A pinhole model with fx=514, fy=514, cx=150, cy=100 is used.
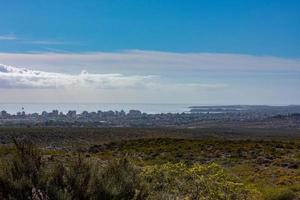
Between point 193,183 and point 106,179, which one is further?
point 193,183

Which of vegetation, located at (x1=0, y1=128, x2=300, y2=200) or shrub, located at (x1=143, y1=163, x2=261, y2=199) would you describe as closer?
vegetation, located at (x1=0, y1=128, x2=300, y2=200)

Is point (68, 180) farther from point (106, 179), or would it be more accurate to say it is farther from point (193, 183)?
point (193, 183)

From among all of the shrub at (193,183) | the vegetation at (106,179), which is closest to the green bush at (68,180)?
the vegetation at (106,179)

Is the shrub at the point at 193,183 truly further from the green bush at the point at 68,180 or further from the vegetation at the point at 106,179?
the green bush at the point at 68,180

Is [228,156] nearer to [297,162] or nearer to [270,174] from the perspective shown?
[297,162]

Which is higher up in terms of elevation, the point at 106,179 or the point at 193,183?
the point at 106,179

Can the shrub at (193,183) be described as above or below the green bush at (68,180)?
below

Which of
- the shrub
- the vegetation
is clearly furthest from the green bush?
the shrub

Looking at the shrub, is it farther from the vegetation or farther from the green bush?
the green bush

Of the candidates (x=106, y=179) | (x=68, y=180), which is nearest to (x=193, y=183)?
(x=106, y=179)

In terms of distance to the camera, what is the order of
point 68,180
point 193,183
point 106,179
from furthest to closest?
point 193,183, point 106,179, point 68,180

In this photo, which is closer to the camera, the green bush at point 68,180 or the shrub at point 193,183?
the green bush at point 68,180

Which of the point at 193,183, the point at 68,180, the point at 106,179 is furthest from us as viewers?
the point at 193,183

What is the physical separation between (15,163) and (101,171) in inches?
65.4
